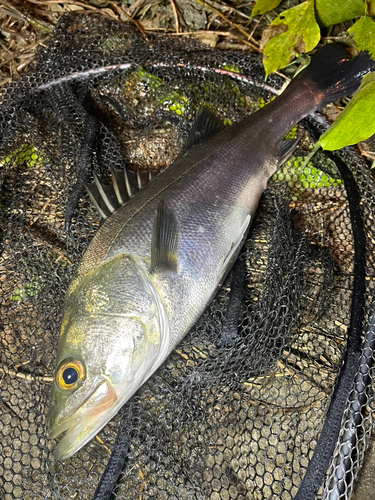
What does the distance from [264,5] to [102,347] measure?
7.75 feet

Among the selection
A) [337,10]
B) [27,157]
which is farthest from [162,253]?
[337,10]

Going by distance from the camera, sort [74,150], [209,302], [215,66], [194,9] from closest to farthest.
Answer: [209,302], [74,150], [215,66], [194,9]

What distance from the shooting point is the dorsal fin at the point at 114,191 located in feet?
6.95

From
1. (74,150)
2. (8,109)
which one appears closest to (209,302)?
(74,150)

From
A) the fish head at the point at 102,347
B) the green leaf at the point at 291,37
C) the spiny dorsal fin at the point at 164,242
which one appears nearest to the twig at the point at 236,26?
the green leaf at the point at 291,37

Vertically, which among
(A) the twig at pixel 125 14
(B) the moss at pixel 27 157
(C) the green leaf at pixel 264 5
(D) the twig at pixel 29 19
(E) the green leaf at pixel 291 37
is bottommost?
(B) the moss at pixel 27 157

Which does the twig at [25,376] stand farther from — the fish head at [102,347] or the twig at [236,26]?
the twig at [236,26]

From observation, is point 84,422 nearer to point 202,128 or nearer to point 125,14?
point 202,128

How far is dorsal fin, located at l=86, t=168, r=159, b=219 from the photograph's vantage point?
212cm

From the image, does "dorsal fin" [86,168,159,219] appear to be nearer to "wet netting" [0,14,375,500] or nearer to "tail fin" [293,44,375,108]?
"wet netting" [0,14,375,500]

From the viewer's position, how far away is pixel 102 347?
64.7 inches

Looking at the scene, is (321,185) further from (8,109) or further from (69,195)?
(8,109)

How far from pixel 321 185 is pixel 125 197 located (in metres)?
1.35

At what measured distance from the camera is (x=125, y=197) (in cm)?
215
